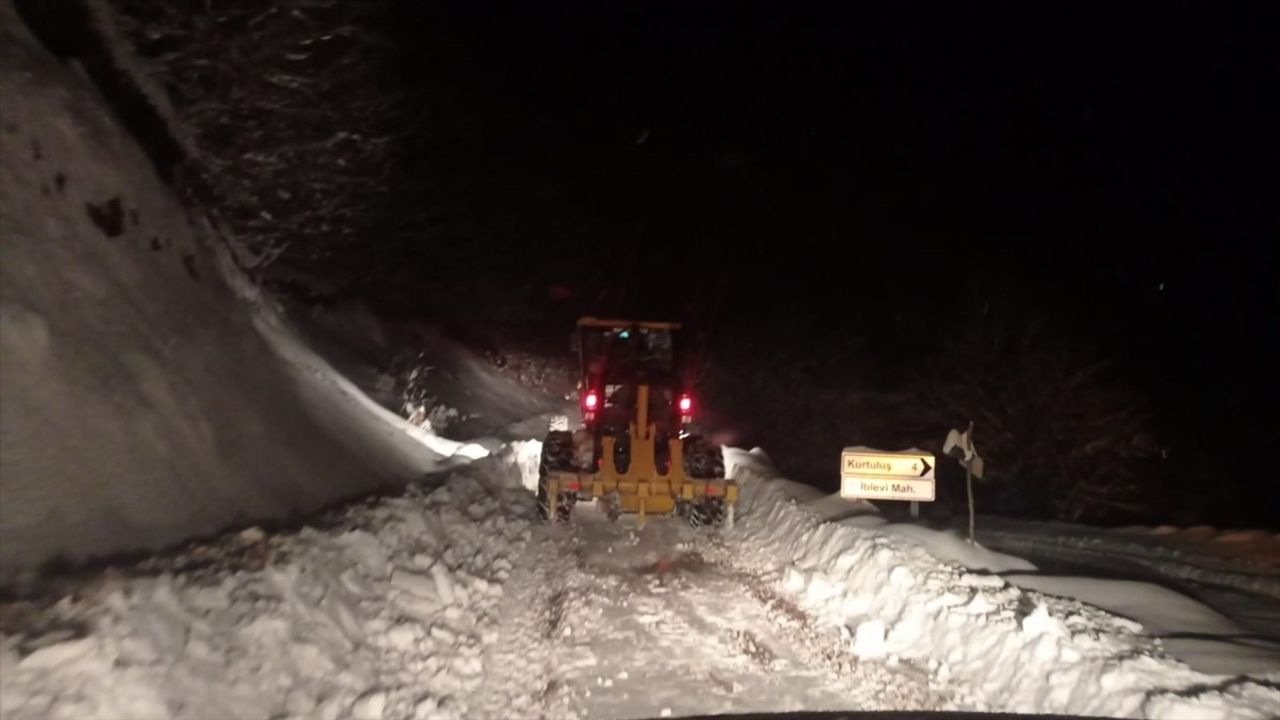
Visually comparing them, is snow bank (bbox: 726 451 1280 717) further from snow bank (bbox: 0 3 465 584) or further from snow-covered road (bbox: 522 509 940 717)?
snow bank (bbox: 0 3 465 584)

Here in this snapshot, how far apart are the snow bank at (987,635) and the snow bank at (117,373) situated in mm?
5650

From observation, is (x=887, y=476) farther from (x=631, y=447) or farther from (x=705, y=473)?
(x=631, y=447)

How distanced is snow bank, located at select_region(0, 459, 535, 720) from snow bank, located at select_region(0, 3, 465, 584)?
39.6 inches

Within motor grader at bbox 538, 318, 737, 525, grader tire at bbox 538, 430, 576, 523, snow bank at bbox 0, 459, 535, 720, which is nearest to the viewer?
snow bank at bbox 0, 459, 535, 720

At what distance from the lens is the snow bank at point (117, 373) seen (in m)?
7.71

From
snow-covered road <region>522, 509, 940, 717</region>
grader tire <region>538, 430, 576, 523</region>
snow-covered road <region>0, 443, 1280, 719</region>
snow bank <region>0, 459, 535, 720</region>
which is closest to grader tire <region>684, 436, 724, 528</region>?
grader tire <region>538, 430, 576, 523</region>

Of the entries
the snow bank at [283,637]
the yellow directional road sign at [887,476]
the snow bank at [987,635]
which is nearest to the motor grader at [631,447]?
the snow bank at [987,635]

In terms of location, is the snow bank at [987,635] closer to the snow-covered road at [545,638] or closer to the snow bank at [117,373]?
the snow-covered road at [545,638]

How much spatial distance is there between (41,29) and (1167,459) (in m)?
27.0

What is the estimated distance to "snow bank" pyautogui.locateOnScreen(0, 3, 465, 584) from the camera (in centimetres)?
771

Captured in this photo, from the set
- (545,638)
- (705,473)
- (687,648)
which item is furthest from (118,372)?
(705,473)

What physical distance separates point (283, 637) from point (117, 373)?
4.41 metres

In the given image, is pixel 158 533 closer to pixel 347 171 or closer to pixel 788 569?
pixel 788 569

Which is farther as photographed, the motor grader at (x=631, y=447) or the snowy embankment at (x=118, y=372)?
the motor grader at (x=631, y=447)
